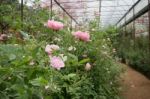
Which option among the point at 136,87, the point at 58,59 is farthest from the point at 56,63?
the point at 136,87

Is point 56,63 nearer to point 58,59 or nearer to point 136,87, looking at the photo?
point 58,59

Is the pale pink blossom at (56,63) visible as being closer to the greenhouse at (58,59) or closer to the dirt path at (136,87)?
the greenhouse at (58,59)

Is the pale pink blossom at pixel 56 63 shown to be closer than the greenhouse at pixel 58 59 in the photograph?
No

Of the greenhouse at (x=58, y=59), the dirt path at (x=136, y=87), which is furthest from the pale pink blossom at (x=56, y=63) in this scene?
the dirt path at (x=136, y=87)

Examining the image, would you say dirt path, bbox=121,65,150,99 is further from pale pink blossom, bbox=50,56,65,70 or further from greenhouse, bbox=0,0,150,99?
pale pink blossom, bbox=50,56,65,70

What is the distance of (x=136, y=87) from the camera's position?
30.6 ft

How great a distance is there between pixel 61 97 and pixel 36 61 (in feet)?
4.66

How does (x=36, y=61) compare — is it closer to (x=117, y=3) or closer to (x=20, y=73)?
(x=20, y=73)

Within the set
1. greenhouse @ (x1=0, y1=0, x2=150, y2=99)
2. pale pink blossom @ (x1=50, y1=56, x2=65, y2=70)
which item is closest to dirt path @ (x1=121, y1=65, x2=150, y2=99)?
greenhouse @ (x1=0, y1=0, x2=150, y2=99)

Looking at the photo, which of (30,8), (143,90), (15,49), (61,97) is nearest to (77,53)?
(61,97)

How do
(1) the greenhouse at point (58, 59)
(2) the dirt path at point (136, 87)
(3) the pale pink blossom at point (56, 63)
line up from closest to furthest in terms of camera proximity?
(1) the greenhouse at point (58, 59)
(3) the pale pink blossom at point (56, 63)
(2) the dirt path at point (136, 87)

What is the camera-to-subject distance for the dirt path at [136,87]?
795 cm

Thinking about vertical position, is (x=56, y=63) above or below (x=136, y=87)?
above

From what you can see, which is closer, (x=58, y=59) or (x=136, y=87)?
(x=58, y=59)
